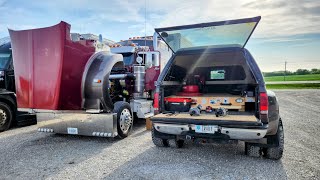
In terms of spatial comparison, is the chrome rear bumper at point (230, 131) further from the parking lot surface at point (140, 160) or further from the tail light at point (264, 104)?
the parking lot surface at point (140, 160)

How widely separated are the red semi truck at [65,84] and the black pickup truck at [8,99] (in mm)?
2244

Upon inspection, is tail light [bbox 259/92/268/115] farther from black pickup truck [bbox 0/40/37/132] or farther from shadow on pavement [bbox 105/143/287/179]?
black pickup truck [bbox 0/40/37/132]

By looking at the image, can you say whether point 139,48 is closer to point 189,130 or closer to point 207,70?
point 207,70

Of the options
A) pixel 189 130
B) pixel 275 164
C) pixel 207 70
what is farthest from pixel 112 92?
pixel 275 164

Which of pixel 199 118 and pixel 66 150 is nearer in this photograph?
pixel 199 118

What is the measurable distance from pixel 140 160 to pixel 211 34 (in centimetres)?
258

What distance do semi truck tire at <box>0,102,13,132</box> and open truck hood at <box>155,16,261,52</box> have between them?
534 cm

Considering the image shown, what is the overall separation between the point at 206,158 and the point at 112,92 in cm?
337

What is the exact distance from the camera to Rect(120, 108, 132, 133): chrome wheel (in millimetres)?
5824

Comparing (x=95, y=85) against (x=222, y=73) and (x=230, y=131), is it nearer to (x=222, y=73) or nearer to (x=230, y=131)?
(x=222, y=73)

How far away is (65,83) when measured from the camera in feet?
17.0

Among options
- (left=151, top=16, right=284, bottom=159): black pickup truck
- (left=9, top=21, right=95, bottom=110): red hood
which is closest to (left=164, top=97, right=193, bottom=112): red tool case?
(left=151, top=16, right=284, bottom=159): black pickup truck

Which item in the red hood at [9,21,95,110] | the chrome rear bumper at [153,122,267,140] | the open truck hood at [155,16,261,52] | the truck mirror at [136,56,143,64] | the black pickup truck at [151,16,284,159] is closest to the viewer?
the chrome rear bumper at [153,122,267,140]

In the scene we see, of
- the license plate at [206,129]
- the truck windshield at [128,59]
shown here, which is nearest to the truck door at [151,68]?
the truck windshield at [128,59]
